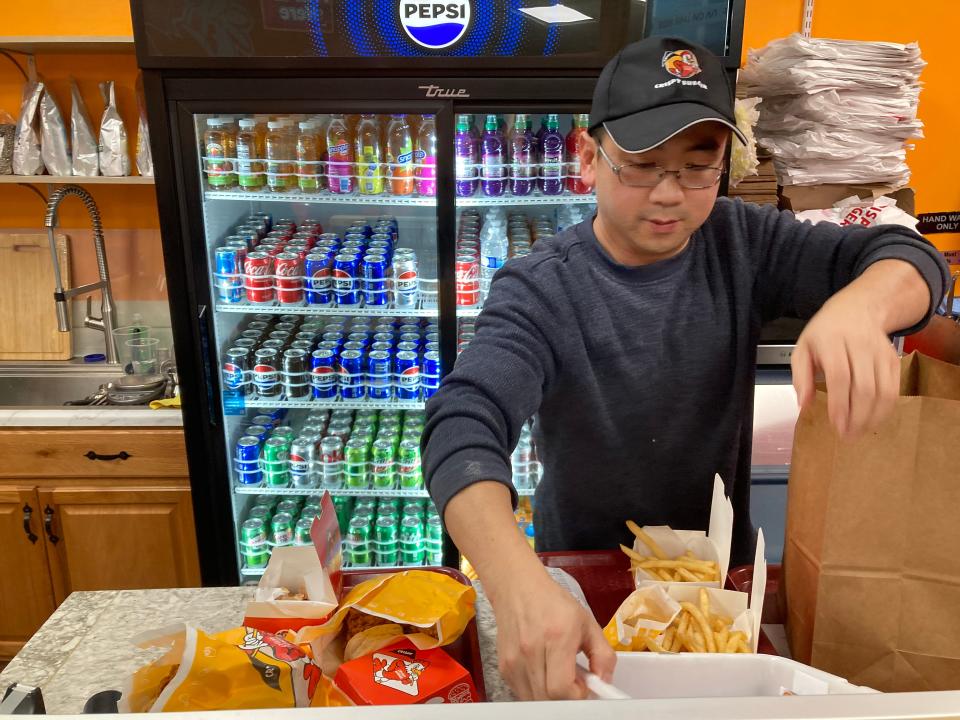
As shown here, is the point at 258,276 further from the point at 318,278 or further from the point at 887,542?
the point at 887,542

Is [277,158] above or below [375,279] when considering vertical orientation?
above

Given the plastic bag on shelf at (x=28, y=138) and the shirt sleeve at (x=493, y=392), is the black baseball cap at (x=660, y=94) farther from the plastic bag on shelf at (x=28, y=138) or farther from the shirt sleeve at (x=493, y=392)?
the plastic bag on shelf at (x=28, y=138)

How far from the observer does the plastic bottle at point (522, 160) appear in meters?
2.55

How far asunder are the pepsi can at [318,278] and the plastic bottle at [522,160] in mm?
685

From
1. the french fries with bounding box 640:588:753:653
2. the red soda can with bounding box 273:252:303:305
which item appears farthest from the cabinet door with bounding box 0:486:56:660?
the french fries with bounding box 640:588:753:653

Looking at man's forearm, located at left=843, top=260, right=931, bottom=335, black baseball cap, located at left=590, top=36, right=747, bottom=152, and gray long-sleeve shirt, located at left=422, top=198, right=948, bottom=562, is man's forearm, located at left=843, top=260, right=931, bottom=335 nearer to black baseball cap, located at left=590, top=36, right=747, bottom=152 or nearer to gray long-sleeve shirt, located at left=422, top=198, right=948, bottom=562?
gray long-sleeve shirt, located at left=422, top=198, right=948, bottom=562

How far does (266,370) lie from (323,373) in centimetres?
20

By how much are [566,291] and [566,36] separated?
105 cm

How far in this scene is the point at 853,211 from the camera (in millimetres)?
2564

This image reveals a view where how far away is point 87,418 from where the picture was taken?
2.70 metres

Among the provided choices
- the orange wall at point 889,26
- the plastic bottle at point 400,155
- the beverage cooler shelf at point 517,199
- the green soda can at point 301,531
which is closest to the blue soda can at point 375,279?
the plastic bottle at point 400,155

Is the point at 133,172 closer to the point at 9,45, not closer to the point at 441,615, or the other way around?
the point at 9,45

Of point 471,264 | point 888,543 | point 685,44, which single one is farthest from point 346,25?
point 888,543

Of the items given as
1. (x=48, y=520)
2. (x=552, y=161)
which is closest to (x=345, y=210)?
(x=552, y=161)
